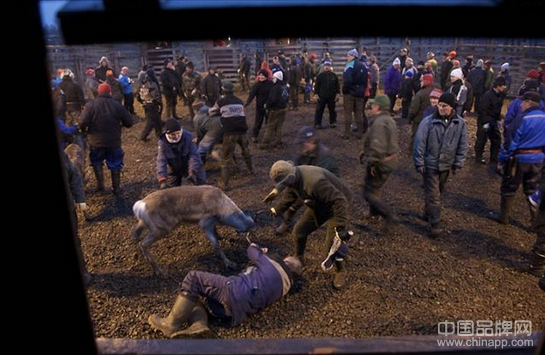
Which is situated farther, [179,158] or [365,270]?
[179,158]

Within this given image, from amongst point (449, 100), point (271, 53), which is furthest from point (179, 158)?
point (271, 53)

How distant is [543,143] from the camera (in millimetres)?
6355

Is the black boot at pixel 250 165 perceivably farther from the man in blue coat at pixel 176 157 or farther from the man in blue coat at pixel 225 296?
the man in blue coat at pixel 225 296

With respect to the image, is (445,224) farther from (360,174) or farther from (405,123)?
(405,123)

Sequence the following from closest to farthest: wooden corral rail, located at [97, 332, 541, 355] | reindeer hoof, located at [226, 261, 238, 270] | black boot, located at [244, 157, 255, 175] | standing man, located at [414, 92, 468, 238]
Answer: wooden corral rail, located at [97, 332, 541, 355] < reindeer hoof, located at [226, 261, 238, 270] < standing man, located at [414, 92, 468, 238] < black boot, located at [244, 157, 255, 175]

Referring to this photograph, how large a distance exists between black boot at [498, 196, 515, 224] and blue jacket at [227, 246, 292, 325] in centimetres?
451

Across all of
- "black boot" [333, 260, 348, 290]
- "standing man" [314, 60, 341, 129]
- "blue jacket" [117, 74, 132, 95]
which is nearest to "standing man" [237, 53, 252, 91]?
"blue jacket" [117, 74, 132, 95]

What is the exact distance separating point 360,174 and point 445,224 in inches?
99.9

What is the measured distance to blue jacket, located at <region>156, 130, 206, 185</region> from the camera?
6.77m

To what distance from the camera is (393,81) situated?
45.3ft

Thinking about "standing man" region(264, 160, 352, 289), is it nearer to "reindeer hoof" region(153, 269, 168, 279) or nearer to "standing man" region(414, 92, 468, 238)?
"standing man" region(414, 92, 468, 238)

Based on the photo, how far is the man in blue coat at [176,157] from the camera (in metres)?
6.71

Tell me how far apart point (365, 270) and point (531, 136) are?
3.42m

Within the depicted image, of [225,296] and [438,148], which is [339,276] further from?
[438,148]
